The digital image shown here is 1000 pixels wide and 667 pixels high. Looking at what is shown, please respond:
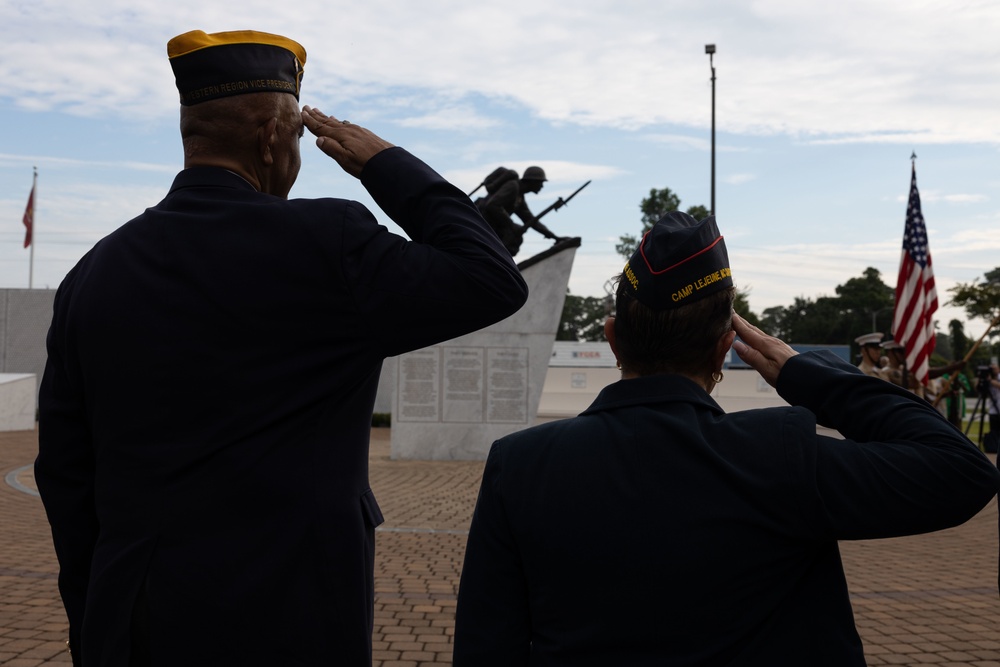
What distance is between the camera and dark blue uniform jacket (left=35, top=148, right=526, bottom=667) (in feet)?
5.12

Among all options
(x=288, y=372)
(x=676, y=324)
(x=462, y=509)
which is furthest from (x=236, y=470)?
(x=462, y=509)

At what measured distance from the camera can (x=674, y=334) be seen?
156 cm

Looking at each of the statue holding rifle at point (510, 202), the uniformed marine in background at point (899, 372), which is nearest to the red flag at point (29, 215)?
the statue holding rifle at point (510, 202)

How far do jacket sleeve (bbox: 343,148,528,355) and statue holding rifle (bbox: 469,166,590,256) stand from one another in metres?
13.6

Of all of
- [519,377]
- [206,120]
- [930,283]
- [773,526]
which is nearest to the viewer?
[773,526]

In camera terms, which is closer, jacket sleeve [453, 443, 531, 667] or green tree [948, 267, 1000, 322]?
jacket sleeve [453, 443, 531, 667]

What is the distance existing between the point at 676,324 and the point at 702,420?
16 cm

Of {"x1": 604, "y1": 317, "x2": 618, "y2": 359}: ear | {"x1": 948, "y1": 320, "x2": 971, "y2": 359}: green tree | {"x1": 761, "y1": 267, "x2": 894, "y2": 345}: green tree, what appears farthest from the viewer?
{"x1": 761, "y1": 267, "x2": 894, "y2": 345}: green tree

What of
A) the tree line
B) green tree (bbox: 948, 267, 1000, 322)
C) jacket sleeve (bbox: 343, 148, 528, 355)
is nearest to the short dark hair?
jacket sleeve (bbox: 343, 148, 528, 355)

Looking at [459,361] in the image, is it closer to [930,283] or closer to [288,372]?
[930,283]

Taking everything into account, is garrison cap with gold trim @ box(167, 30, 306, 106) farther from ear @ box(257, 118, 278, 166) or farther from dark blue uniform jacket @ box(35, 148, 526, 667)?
dark blue uniform jacket @ box(35, 148, 526, 667)

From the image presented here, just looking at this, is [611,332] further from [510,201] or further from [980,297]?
[980,297]

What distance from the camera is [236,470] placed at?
1.56 metres

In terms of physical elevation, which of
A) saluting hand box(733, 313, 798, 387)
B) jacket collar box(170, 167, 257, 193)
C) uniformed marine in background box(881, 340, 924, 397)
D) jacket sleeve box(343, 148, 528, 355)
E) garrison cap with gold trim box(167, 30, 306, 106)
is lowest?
uniformed marine in background box(881, 340, 924, 397)
